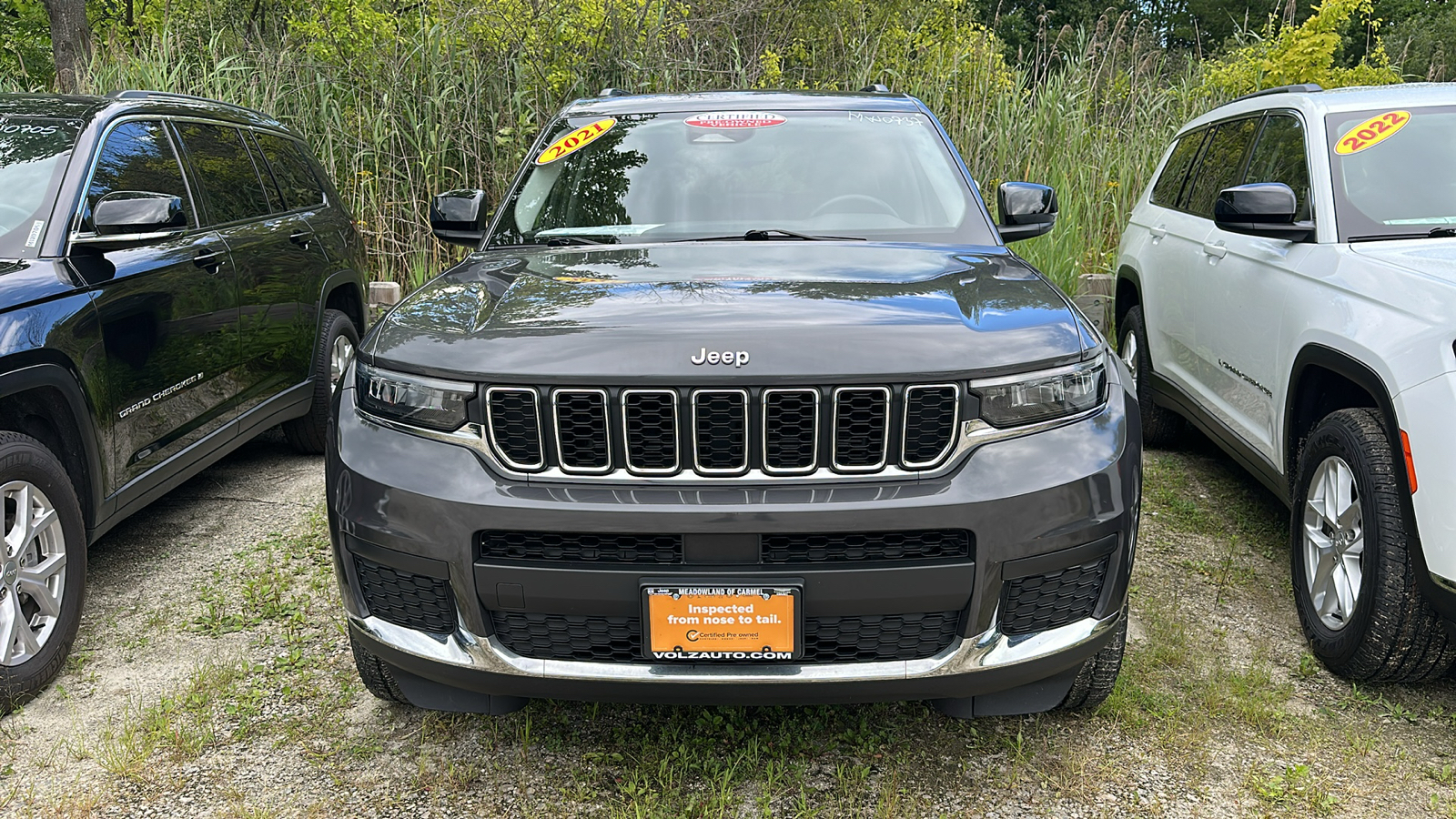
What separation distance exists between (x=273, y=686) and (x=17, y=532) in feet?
2.60

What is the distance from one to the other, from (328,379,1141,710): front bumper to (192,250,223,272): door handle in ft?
7.37

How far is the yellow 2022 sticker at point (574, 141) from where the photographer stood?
152 inches

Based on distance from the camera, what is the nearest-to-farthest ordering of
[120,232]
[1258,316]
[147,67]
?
[120,232], [1258,316], [147,67]

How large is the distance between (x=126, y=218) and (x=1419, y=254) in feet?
12.8

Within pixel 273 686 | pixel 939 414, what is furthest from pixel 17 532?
pixel 939 414

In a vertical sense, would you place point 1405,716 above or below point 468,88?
below

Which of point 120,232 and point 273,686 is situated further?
point 120,232

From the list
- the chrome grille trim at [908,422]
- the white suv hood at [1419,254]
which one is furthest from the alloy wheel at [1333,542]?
the chrome grille trim at [908,422]

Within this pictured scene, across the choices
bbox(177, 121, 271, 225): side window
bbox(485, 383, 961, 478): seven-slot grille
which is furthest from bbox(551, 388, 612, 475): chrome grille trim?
bbox(177, 121, 271, 225): side window

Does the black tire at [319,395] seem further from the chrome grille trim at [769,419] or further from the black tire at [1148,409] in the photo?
the black tire at [1148,409]

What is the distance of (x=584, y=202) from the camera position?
11.9ft

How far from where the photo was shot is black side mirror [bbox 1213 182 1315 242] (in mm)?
3615

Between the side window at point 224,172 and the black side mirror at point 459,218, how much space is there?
122 cm

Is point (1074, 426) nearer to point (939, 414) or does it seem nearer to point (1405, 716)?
point (939, 414)
